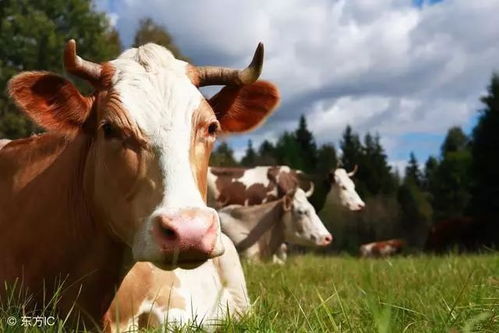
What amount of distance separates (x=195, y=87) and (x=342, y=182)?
54.3ft

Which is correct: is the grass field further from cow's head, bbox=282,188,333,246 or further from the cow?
the cow

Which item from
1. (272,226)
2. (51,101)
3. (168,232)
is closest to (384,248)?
(272,226)

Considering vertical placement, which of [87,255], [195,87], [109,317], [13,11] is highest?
[13,11]

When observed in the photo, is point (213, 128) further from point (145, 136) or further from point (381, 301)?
point (381, 301)

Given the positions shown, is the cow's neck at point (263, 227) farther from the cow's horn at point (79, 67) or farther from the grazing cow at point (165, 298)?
the cow's horn at point (79, 67)

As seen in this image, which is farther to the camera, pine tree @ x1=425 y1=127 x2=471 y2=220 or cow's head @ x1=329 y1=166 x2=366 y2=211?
pine tree @ x1=425 y1=127 x2=471 y2=220

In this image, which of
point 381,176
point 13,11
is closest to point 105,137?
point 13,11

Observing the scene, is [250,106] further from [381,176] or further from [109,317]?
[381,176]

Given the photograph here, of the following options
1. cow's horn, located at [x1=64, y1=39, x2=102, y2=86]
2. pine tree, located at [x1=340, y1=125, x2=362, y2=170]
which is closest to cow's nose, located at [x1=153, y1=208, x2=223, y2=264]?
cow's horn, located at [x1=64, y1=39, x2=102, y2=86]

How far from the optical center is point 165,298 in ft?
11.9

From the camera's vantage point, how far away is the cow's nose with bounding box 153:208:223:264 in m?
2.40

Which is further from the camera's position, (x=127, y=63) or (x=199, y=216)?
(x=127, y=63)

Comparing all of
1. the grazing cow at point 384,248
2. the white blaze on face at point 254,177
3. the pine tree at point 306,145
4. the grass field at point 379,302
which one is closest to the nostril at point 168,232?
the grass field at point 379,302

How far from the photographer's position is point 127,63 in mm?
3271
